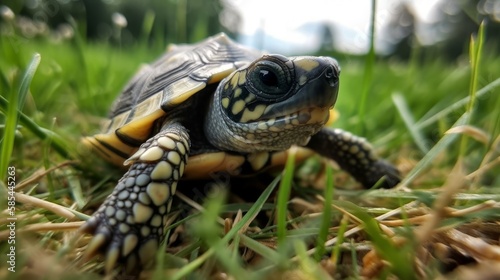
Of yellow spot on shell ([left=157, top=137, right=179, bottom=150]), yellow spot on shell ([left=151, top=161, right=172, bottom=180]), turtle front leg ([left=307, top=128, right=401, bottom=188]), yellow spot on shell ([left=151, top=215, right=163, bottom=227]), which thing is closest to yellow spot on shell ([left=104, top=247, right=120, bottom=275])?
yellow spot on shell ([left=151, top=215, right=163, bottom=227])

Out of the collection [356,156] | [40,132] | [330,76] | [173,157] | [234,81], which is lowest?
[356,156]

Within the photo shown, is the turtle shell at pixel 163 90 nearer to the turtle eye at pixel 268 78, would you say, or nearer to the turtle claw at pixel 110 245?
the turtle eye at pixel 268 78

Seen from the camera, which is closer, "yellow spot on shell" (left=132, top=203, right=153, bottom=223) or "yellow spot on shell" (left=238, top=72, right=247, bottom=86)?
"yellow spot on shell" (left=132, top=203, right=153, bottom=223)

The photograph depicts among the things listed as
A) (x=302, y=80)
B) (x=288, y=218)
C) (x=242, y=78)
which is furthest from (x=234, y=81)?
(x=288, y=218)

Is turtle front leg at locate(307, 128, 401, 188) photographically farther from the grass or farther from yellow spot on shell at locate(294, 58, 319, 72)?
yellow spot on shell at locate(294, 58, 319, 72)

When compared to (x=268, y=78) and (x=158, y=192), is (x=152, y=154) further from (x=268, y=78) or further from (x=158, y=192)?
Result: (x=268, y=78)

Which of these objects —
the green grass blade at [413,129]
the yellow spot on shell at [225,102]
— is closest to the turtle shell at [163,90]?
the yellow spot on shell at [225,102]
